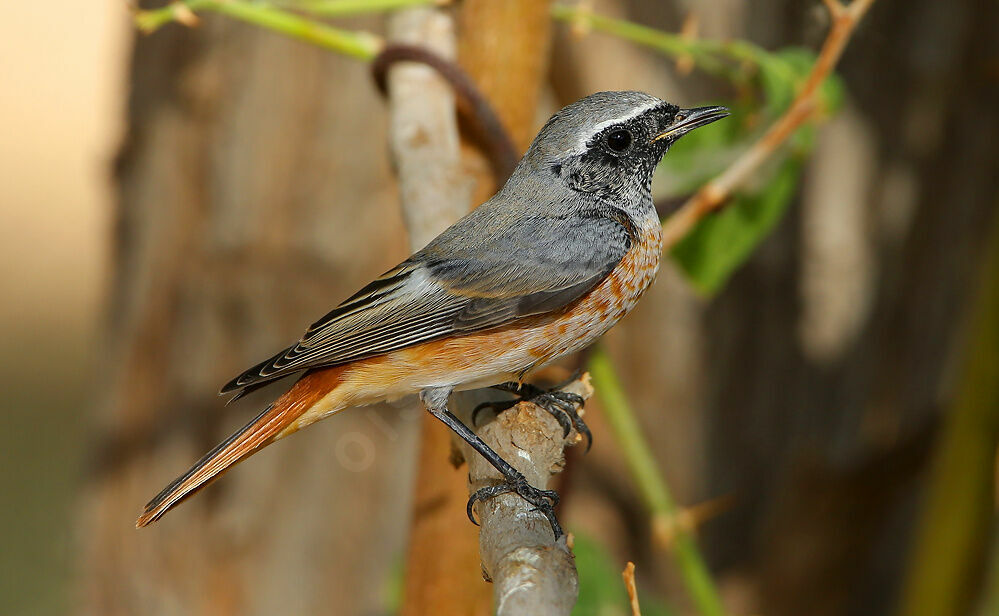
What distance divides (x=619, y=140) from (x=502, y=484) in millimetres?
1085

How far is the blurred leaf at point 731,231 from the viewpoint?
332 centimetres

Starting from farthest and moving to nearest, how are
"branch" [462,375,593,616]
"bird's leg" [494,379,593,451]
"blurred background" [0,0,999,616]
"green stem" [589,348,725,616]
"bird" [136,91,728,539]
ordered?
1. "blurred background" [0,0,999,616]
2. "green stem" [589,348,725,616]
3. "bird's leg" [494,379,593,451]
4. "bird" [136,91,728,539]
5. "branch" [462,375,593,616]

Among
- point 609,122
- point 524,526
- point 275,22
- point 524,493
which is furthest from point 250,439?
point 609,122

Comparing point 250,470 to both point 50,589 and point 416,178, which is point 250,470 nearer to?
point 416,178

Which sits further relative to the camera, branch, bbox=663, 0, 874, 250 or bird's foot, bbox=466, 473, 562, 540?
branch, bbox=663, 0, 874, 250

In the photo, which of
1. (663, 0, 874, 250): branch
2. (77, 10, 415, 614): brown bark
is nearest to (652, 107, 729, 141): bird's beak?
(663, 0, 874, 250): branch

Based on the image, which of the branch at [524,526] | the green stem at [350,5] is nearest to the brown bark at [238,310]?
the green stem at [350,5]

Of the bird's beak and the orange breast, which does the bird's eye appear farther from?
the orange breast

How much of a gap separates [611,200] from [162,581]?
3.26 meters

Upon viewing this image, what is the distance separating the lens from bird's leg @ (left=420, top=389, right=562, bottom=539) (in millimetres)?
2197

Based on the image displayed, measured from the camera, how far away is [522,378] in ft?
9.09

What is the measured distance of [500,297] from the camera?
270cm

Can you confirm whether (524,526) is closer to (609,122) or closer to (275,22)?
(609,122)

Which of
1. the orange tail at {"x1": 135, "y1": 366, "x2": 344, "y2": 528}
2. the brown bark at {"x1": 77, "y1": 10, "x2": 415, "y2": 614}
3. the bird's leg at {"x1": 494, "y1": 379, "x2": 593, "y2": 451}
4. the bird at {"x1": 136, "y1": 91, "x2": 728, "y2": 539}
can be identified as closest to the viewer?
the orange tail at {"x1": 135, "y1": 366, "x2": 344, "y2": 528}
